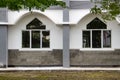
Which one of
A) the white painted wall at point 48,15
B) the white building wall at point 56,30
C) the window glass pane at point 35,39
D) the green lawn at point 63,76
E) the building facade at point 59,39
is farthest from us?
the window glass pane at point 35,39

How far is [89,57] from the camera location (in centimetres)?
2752

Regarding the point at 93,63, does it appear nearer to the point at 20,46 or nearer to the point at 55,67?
the point at 55,67

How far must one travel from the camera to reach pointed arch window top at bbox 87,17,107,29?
2762cm

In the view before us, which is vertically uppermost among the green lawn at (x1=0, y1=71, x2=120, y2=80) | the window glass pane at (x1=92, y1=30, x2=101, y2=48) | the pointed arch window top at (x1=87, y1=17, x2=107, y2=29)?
the pointed arch window top at (x1=87, y1=17, x2=107, y2=29)

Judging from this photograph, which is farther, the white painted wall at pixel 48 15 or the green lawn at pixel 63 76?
the white painted wall at pixel 48 15

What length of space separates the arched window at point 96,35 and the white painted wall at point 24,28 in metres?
1.79

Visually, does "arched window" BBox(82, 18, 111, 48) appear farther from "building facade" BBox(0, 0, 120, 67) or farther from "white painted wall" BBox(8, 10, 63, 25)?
"white painted wall" BBox(8, 10, 63, 25)

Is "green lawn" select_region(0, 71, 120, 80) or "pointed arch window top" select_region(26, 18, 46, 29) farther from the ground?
"pointed arch window top" select_region(26, 18, 46, 29)

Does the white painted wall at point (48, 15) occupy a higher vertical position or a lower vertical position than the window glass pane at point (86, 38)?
higher

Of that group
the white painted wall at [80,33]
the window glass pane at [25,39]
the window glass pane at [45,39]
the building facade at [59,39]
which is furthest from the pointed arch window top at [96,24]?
the window glass pane at [25,39]

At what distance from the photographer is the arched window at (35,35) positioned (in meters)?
27.7

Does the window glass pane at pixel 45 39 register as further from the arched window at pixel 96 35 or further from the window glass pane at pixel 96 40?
the window glass pane at pixel 96 40

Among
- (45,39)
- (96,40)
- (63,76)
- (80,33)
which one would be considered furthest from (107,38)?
(63,76)

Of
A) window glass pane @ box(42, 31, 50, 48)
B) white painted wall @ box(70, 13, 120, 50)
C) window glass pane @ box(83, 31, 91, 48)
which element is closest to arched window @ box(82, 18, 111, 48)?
window glass pane @ box(83, 31, 91, 48)
